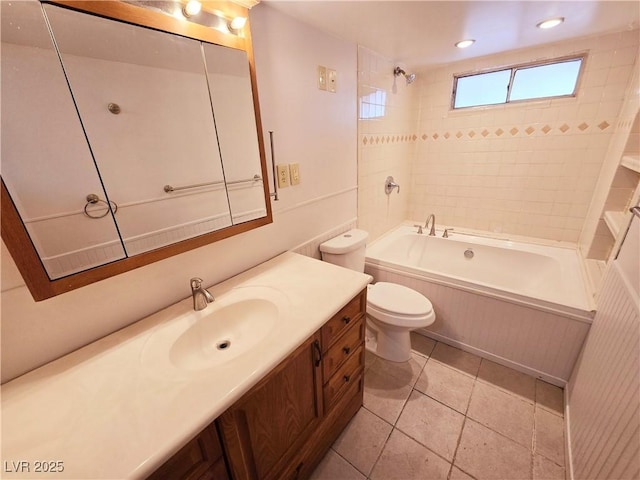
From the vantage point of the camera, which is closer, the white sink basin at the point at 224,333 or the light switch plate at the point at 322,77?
the white sink basin at the point at 224,333

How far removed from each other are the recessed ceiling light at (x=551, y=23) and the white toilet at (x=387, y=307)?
5.32 feet

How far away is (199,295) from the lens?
999mm

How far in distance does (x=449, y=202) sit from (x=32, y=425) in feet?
10.0

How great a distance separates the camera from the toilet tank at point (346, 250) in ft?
5.44

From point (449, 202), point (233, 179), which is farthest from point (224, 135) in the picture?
point (449, 202)

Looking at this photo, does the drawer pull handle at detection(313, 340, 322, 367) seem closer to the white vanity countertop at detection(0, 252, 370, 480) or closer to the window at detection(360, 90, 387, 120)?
the white vanity countertop at detection(0, 252, 370, 480)

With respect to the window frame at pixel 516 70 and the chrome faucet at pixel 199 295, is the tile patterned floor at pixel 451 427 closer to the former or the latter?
the chrome faucet at pixel 199 295

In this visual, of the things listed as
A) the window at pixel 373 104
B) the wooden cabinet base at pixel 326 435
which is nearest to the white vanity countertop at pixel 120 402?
the wooden cabinet base at pixel 326 435

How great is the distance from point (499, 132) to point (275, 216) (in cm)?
220

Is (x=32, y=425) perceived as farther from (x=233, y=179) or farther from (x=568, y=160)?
(x=568, y=160)

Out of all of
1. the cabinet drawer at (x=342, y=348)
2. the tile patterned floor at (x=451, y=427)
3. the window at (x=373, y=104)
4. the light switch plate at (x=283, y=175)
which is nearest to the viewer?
the cabinet drawer at (x=342, y=348)

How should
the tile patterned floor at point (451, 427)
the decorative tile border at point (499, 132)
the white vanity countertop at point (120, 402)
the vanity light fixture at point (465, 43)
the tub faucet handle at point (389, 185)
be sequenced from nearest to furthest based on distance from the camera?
the white vanity countertop at point (120, 402) → the tile patterned floor at point (451, 427) → the vanity light fixture at point (465, 43) → the decorative tile border at point (499, 132) → the tub faucet handle at point (389, 185)

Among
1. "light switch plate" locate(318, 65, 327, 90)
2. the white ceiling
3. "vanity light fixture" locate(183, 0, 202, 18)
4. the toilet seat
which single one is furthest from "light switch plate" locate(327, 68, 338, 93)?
the toilet seat

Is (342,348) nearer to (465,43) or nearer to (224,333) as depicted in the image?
(224,333)
